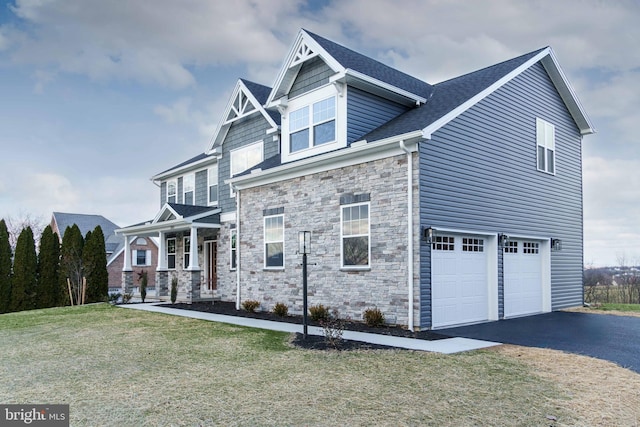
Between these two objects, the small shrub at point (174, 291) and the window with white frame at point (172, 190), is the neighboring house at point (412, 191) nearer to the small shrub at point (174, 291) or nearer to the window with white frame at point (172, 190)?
the small shrub at point (174, 291)

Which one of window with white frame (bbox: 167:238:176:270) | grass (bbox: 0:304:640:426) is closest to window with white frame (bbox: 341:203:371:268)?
grass (bbox: 0:304:640:426)

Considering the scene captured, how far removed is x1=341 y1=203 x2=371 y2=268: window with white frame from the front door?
31.4 feet

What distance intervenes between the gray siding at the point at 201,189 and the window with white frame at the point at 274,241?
6.73 metres

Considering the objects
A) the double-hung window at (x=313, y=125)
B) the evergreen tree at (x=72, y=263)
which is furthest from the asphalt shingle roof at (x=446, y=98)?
the evergreen tree at (x=72, y=263)

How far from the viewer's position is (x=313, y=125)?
45.9 ft

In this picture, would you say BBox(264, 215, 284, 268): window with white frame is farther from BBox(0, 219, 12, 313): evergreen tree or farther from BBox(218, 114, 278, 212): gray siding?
BBox(0, 219, 12, 313): evergreen tree

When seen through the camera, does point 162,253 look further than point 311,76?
Yes

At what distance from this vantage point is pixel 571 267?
16516mm

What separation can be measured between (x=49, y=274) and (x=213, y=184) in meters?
8.84

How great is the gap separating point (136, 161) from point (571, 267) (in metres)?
21.0

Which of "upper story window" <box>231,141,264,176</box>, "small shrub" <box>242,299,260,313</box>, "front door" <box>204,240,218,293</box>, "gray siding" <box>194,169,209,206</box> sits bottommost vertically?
"small shrub" <box>242,299,260,313</box>

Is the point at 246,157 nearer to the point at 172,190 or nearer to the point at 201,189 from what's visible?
the point at 201,189

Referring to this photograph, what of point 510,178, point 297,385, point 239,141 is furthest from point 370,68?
point 297,385

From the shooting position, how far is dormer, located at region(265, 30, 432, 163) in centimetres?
1291
